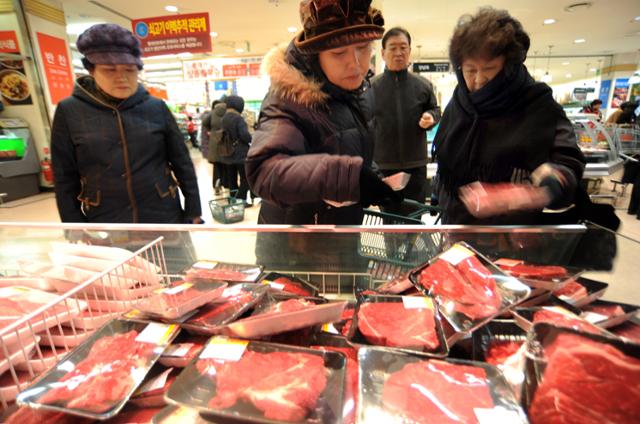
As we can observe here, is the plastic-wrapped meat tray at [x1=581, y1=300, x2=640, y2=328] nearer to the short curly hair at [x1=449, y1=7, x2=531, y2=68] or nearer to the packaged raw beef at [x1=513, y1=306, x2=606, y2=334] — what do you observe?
the packaged raw beef at [x1=513, y1=306, x2=606, y2=334]

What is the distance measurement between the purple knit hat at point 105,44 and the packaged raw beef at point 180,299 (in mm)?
1416

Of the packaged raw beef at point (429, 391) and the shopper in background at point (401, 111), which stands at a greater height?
the shopper in background at point (401, 111)

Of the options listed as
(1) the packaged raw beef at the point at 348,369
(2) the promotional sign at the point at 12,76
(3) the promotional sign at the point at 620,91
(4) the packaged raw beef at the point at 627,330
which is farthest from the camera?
(3) the promotional sign at the point at 620,91

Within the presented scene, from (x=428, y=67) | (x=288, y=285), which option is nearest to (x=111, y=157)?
(x=288, y=285)

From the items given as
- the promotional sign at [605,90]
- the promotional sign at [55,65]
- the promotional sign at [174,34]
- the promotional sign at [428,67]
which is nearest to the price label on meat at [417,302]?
the promotional sign at [174,34]

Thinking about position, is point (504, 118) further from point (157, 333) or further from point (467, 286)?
point (157, 333)

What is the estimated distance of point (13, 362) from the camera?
0.76m

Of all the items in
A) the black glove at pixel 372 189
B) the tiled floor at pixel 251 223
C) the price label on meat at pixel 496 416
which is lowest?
the tiled floor at pixel 251 223

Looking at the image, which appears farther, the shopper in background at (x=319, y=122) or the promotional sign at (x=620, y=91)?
the promotional sign at (x=620, y=91)

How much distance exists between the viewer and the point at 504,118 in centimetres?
153

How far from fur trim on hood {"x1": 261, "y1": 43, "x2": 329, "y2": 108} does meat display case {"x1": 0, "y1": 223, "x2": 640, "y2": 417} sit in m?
0.50

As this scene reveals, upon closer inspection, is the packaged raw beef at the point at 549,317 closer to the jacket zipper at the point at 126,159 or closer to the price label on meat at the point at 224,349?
the price label on meat at the point at 224,349

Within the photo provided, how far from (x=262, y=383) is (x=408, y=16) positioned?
9.61m

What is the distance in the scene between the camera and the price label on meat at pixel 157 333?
858mm
